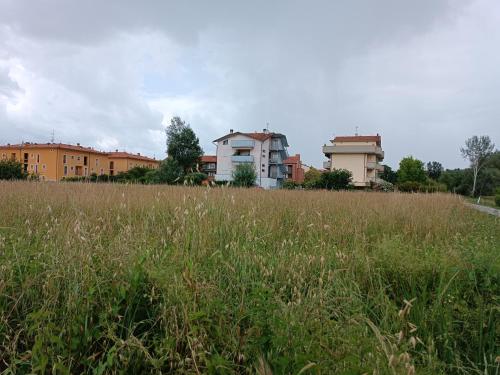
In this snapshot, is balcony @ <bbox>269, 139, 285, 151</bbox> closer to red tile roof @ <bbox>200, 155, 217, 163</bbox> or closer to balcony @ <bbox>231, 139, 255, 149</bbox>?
balcony @ <bbox>231, 139, 255, 149</bbox>

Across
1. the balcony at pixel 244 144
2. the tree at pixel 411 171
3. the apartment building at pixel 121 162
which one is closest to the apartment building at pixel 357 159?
the tree at pixel 411 171

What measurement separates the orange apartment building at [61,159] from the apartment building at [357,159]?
153 feet

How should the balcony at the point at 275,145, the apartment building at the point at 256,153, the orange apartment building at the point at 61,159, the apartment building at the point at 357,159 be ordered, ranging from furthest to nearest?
1. the orange apartment building at the point at 61,159
2. the balcony at the point at 275,145
3. the apartment building at the point at 256,153
4. the apartment building at the point at 357,159

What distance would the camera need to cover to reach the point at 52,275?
206cm

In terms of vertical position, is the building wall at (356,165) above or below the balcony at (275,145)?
below

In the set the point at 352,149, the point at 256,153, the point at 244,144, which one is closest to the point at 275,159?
the point at 256,153

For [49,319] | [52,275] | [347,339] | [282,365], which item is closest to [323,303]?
[347,339]

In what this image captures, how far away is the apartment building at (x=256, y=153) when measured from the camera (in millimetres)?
64062

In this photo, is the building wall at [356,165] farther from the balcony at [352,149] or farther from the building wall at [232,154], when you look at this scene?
the building wall at [232,154]

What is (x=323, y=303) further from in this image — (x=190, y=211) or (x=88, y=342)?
(x=190, y=211)

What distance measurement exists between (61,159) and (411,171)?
7836 centimetres

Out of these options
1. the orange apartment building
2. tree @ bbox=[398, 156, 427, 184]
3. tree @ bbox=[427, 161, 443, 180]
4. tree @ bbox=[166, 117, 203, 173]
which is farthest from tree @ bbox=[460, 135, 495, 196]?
the orange apartment building

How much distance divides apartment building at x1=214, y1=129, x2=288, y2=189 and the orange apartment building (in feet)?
82.4

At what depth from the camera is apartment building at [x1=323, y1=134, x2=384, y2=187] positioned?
6000 cm
